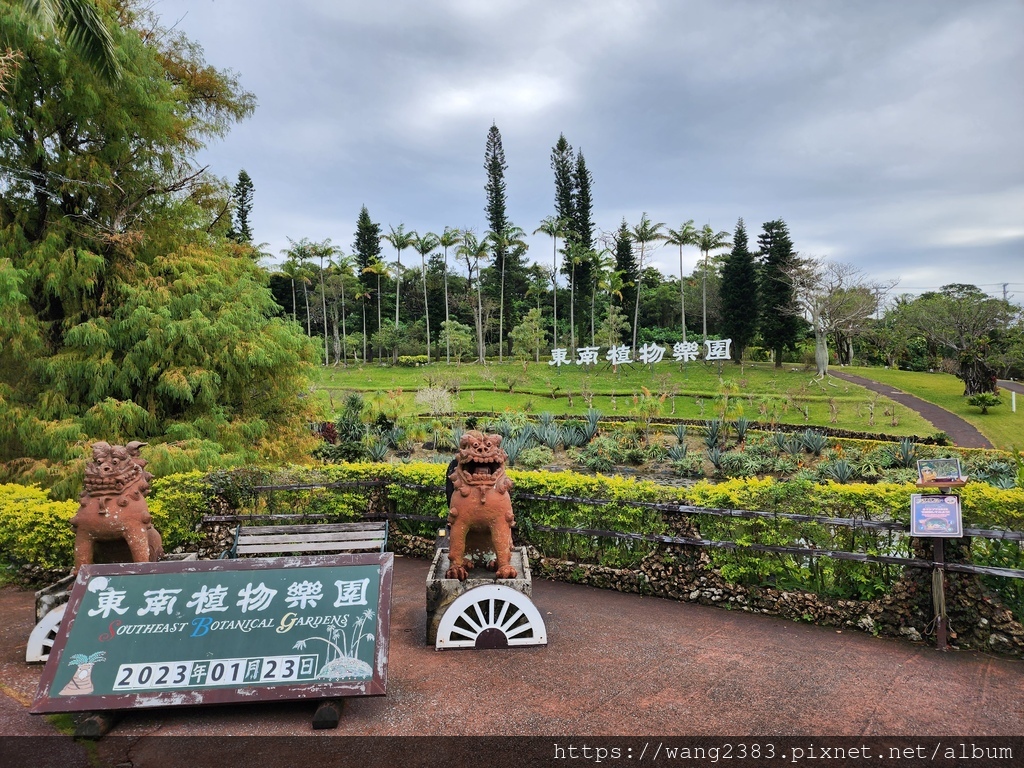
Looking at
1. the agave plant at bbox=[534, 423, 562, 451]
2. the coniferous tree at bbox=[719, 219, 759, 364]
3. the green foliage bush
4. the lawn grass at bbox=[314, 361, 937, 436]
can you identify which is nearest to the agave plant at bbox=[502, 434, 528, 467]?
the agave plant at bbox=[534, 423, 562, 451]

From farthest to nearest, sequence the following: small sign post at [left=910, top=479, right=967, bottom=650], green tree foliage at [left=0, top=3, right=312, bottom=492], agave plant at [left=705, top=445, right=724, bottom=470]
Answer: agave plant at [left=705, top=445, right=724, bottom=470] → green tree foliage at [left=0, top=3, right=312, bottom=492] → small sign post at [left=910, top=479, right=967, bottom=650]

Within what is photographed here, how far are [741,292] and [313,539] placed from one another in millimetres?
29709

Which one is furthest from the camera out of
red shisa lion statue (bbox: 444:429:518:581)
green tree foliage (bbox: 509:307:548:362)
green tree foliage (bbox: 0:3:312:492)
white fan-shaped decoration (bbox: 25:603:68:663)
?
green tree foliage (bbox: 509:307:548:362)

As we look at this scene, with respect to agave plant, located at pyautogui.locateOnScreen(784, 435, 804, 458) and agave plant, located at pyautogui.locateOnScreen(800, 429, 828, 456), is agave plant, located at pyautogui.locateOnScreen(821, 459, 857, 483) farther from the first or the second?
agave plant, located at pyautogui.locateOnScreen(800, 429, 828, 456)

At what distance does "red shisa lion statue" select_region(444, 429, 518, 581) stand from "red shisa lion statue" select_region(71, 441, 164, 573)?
7.47 ft

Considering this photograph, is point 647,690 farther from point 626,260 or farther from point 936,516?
point 626,260

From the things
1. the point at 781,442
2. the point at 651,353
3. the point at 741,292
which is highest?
the point at 741,292

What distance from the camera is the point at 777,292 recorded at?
30328mm

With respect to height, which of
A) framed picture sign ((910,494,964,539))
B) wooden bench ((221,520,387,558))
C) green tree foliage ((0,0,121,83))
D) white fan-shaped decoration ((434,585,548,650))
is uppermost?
green tree foliage ((0,0,121,83))

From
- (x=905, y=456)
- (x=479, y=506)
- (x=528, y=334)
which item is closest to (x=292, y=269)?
(x=528, y=334)

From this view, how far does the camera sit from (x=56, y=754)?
9.84 ft

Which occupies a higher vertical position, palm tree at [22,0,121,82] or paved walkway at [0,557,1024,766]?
palm tree at [22,0,121,82]

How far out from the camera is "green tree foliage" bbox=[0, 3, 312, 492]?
711 centimetres

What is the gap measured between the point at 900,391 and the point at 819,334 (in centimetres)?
443
